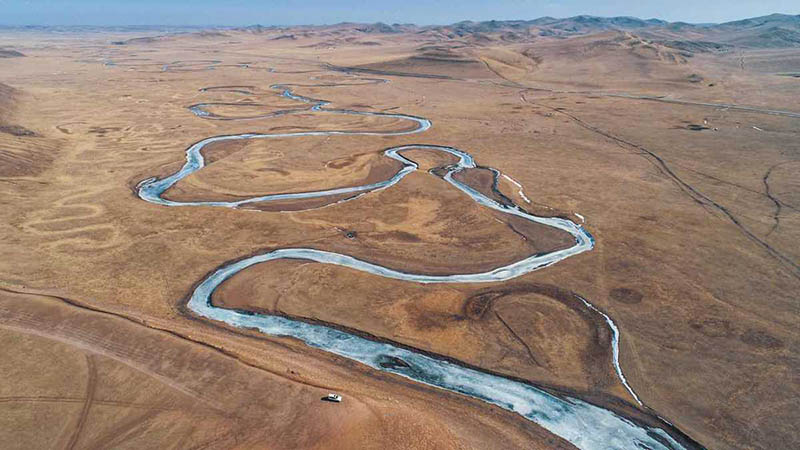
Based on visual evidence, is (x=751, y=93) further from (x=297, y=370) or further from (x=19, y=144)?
(x=19, y=144)

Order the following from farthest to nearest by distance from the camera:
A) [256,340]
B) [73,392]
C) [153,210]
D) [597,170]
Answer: [597,170]
[153,210]
[256,340]
[73,392]

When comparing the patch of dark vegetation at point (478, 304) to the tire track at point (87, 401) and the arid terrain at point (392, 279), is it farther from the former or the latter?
the tire track at point (87, 401)

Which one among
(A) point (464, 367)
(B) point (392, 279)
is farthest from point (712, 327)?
(B) point (392, 279)

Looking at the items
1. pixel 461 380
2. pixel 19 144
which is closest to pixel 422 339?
pixel 461 380

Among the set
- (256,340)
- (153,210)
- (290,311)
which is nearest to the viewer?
(256,340)

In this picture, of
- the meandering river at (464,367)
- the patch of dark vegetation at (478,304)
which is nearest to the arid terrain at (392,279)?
the patch of dark vegetation at (478,304)

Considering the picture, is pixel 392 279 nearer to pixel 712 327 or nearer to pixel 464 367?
pixel 464 367
